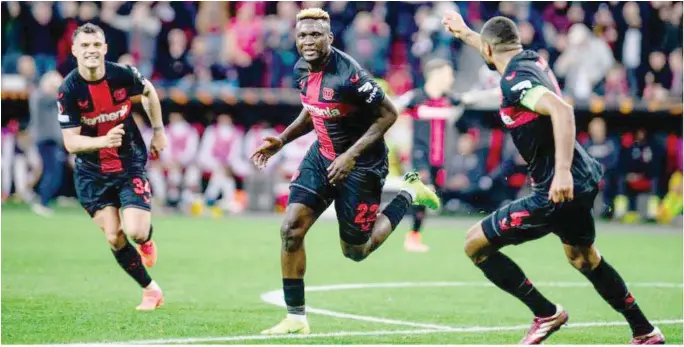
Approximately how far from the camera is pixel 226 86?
24.3 meters

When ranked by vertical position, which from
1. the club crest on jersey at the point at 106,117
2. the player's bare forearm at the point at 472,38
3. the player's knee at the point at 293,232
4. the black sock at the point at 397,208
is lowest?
the black sock at the point at 397,208

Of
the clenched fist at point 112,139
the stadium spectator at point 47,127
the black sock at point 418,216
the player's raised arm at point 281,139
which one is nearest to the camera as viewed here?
the player's raised arm at point 281,139

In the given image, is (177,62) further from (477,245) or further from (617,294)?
(617,294)

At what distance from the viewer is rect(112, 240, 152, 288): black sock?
1086cm

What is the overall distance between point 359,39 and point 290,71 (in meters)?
1.54

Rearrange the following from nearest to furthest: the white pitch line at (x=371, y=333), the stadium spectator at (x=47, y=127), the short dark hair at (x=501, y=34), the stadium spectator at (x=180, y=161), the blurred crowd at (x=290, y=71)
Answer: the short dark hair at (x=501, y=34), the white pitch line at (x=371, y=333), the stadium spectator at (x=47, y=127), the blurred crowd at (x=290, y=71), the stadium spectator at (x=180, y=161)

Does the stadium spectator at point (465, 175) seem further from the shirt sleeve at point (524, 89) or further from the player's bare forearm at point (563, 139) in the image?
the player's bare forearm at point (563, 139)

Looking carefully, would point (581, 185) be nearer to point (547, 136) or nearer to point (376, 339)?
point (547, 136)

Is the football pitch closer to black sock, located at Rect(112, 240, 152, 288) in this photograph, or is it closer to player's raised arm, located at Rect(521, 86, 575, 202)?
black sock, located at Rect(112, 240, 152, 288)

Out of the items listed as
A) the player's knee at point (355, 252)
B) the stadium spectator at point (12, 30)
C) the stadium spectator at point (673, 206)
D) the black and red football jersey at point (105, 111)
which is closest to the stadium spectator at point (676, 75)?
the stadium spectator at point (673, 206)

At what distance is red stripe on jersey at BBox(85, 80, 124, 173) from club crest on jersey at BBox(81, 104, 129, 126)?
0.7 inches

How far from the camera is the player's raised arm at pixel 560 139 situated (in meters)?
8.16

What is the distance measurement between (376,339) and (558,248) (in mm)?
8677

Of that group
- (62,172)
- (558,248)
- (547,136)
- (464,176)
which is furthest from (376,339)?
(62,172)
